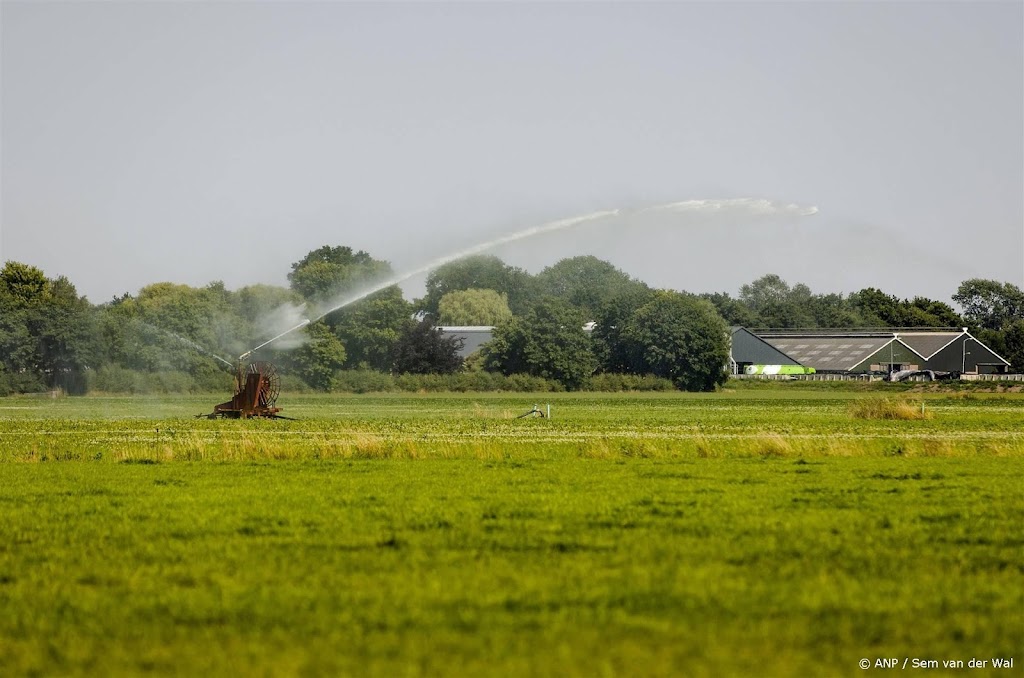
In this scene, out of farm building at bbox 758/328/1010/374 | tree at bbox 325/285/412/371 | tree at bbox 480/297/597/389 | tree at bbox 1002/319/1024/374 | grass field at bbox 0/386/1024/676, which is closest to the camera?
grass field at bbox 0/386/1024/676

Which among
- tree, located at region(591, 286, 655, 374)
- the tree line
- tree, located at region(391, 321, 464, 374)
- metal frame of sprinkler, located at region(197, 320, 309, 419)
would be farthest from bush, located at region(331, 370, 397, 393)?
metal frame of sprinkler, located at region(197, 320, 309, 419)

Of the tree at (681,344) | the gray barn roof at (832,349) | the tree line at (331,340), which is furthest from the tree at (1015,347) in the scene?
the tree at (681,344)

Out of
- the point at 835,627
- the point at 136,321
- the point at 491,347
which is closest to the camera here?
the point at 835,627

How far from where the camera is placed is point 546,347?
431 feet

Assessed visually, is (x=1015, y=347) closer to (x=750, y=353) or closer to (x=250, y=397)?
(x=750, y=353)

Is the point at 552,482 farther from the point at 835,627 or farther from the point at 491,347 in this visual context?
the point at 491,347

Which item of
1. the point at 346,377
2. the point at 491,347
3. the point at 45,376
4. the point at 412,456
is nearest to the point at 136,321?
the point at 45,376

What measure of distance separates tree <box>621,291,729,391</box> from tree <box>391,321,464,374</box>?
21379mm

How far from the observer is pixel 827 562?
18.0 meters

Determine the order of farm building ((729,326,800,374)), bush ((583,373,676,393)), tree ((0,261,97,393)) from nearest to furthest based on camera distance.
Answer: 1. tree ((0,261,97,393))
2. bush ((583,373,676,393))
3. farm building ((729,326,800,374))

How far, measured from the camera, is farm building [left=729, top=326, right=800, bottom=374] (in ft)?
590

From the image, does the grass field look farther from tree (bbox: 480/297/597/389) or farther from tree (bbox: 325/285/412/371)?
tree (bbox: 325/285/412/371)

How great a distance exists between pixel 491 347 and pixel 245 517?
112 meters

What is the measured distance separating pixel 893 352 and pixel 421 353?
76.8 metres
